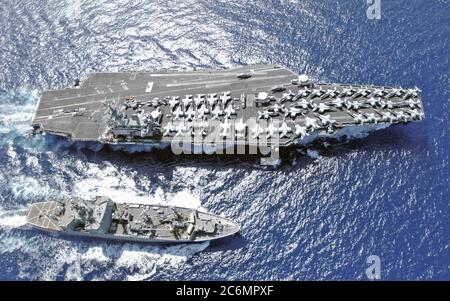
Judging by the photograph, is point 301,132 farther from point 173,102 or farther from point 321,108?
point 173,102

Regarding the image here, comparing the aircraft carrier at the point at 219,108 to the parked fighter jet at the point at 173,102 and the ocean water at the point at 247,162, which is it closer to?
the parked fighter jet at the point at 173,102

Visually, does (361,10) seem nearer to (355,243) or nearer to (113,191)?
(355,243)

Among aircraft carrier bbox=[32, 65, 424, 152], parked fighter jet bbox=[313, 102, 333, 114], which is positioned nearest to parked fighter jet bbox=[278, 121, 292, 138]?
aircraft carrier bbox=[32, 65, 424, 152]

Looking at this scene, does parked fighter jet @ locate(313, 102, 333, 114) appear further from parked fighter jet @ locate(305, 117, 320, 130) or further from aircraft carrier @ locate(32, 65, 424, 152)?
parked fighter jet @ locate(305, 117, 320, 130)

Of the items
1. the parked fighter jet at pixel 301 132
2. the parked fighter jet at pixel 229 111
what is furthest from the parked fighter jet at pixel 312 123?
the parked fighter jet at pixel 229 111
